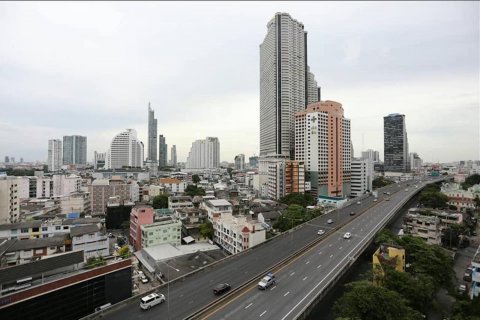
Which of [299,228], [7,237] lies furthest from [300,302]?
[7,237]

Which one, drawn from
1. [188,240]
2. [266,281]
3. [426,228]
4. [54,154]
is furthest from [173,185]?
[54,154]

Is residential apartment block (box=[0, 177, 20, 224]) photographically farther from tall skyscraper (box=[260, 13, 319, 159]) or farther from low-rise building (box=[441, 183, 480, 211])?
low-rise building (box=[441, 183, 480, 211])

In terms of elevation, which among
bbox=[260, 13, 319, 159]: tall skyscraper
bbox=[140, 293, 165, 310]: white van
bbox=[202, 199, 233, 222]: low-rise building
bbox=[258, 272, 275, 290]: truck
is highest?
bbox=[260, 13, 319, 159]: tall skyscraper

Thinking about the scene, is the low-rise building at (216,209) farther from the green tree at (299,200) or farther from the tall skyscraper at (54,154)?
the tall skyscraper at (54,154)

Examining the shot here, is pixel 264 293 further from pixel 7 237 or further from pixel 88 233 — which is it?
pixel 7 237

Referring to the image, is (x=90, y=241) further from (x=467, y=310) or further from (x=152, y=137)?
(x=152, y=137)

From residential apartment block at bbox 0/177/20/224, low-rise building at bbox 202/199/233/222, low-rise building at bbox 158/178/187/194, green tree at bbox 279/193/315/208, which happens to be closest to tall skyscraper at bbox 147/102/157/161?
low-rise building at bbox 158/178/187/194
